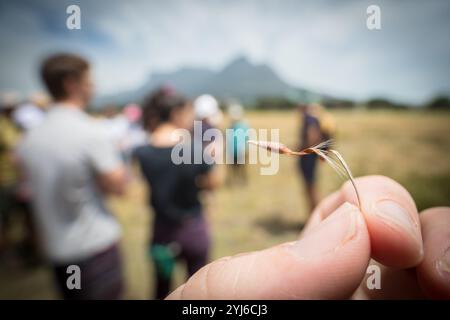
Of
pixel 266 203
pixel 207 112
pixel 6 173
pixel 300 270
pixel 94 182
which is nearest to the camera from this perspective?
pixel 300 270

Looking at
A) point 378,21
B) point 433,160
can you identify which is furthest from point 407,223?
point 433,160

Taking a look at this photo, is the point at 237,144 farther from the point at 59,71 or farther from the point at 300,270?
the point at 300,270

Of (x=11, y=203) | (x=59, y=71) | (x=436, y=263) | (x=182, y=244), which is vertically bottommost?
(x=11, y=203)

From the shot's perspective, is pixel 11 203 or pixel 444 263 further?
pixel 11 203

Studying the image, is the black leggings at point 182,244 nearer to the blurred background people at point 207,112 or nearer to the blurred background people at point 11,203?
the blurred background people at point 207,112

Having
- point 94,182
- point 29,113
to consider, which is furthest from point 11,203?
point 94,182

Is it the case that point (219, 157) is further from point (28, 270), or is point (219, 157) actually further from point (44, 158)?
point (28, 270)

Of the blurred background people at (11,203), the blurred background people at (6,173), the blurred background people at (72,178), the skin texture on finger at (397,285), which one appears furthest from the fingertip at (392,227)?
the blurred background people at (11,203)
